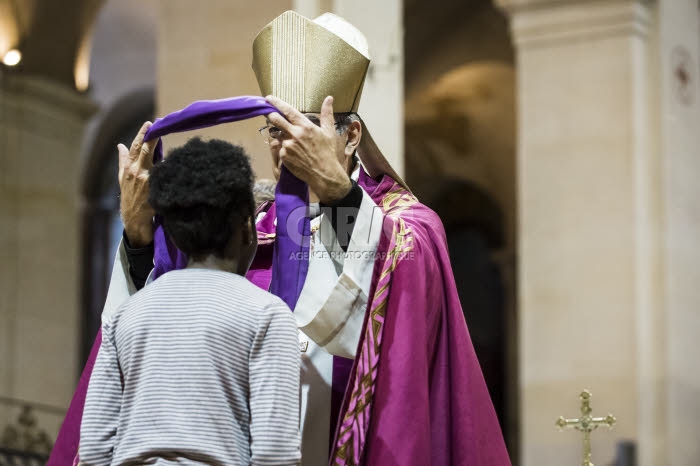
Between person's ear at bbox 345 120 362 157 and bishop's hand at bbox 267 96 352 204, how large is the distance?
52 cm

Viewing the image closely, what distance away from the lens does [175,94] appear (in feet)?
→ 23.3

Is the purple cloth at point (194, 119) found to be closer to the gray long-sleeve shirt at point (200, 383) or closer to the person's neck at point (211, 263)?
the person's neck at point (211, 263)

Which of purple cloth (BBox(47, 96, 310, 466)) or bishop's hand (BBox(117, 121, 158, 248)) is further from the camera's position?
bishop's hand (BBox(117, 121, 158, 248))

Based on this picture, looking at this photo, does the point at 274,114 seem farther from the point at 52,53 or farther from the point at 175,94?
the point at 52,53

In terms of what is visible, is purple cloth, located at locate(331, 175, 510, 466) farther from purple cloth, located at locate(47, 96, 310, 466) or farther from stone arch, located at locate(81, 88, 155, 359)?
stone arch, located at locate(81, 88, 155, 359)

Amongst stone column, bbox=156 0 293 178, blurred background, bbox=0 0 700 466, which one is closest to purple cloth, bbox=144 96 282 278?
blurred background, bbox=0 0 700 466

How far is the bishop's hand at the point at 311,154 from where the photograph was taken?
3033 mm

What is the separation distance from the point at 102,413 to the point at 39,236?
834 centimetres

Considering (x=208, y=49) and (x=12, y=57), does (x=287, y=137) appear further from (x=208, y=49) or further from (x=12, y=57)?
(x=12, y=57)

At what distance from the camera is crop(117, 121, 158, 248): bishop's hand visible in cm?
328

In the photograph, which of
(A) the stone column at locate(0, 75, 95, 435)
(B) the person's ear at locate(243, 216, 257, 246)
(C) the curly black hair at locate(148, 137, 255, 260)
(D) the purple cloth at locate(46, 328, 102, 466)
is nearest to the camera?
(C) the curly black hair at locate(148, 137, 255, 260)

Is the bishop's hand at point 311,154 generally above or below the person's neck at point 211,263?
above

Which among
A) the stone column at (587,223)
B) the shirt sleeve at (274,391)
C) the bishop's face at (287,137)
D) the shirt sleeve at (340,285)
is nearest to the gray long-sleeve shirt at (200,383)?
the shirt sleeve at (274,391)

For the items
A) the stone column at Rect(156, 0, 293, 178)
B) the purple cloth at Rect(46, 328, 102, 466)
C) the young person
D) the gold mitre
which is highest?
the stone column at Rect(156, 0, 293, 178)
